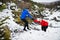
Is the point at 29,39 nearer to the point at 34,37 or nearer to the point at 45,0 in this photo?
the point at 34,37

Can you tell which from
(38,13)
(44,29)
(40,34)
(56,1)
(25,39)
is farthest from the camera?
(56,1)

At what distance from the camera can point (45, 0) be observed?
36.1 meters

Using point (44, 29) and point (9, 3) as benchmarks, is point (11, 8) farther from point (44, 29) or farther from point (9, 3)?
point (44, 29)

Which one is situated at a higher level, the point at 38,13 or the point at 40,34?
the point at 40,34

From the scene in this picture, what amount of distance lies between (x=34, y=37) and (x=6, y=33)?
2018mm

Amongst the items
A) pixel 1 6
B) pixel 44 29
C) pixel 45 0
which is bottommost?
pixel 45 0

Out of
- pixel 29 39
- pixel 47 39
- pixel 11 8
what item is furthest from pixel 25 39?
pixel 11 8

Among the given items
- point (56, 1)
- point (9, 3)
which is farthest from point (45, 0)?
point (9, 3)

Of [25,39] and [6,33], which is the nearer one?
[6,33]

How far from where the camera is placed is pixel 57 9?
2927 centimetres

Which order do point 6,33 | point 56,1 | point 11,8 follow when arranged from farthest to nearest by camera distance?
point 56,1, point 11,8, point 6,33

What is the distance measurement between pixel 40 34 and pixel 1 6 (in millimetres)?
4250

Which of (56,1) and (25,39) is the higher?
(25,39)

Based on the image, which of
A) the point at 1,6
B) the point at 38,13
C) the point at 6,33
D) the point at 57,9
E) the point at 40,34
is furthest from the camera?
the point at 57,9
